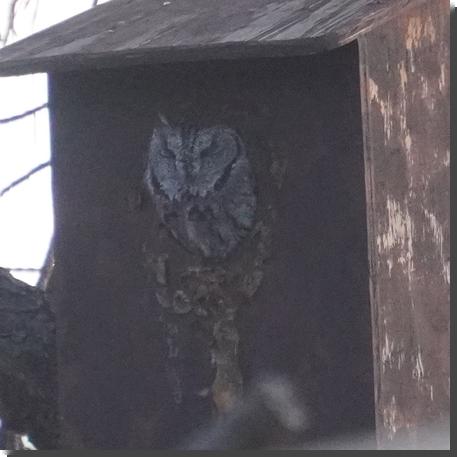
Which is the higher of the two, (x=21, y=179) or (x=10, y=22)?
(x=10, y=22)

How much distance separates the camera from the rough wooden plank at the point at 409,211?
2.27 m

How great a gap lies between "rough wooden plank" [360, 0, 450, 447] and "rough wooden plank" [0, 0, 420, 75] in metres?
0.11

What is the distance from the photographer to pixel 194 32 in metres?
2.34

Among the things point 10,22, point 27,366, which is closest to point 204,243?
point 27,366

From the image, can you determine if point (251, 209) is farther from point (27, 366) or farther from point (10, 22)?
point (10, 22)

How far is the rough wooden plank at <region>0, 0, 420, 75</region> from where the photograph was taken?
2.11 metres

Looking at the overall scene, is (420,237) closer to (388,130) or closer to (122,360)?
(388,130)

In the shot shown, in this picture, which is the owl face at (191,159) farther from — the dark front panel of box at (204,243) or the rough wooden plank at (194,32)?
the rough wooden plank at (194,32)

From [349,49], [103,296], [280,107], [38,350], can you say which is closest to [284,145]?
[280,107]

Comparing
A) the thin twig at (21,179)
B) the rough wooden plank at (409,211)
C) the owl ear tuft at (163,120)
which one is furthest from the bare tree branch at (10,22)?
the rough wooden plank at (409,211)

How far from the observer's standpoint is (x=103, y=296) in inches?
104

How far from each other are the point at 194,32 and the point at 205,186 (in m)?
0.29

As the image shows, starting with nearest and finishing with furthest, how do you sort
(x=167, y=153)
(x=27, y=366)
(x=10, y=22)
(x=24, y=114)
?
(x=167, y=153) → (x=27, y=366) → (x=24, y=114) → (x=10, y=22)

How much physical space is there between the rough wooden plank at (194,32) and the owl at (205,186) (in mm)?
187
